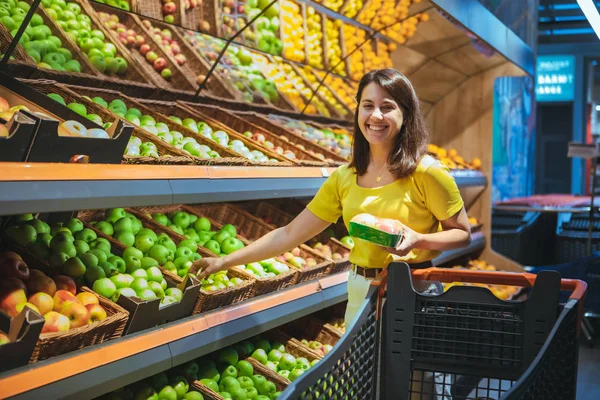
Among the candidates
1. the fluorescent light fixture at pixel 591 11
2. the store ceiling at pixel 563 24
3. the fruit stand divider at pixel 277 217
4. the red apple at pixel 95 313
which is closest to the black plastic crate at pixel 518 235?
the fluorescent light fixture at pixel 591 11

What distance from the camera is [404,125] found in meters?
2.32

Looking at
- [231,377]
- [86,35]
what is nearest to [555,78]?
[86,35]

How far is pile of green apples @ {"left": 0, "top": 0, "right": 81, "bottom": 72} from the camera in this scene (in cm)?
284

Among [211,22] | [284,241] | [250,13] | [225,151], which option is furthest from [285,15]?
[284,241]

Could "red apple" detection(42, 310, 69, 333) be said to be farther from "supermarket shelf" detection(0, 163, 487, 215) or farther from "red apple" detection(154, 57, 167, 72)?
"red apple" detection(154, 57, 167, 72)

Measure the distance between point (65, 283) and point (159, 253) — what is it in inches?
24.0

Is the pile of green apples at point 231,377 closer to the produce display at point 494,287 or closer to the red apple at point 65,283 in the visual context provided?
the red apple at point 65,283

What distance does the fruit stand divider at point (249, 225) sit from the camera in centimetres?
350

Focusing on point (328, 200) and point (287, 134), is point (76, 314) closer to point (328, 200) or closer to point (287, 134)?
point (328, 200)

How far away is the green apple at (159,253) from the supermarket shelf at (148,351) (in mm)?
375

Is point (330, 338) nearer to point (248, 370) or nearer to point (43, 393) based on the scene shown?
point (248, 370)

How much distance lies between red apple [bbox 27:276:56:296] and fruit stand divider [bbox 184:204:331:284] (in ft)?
4.30

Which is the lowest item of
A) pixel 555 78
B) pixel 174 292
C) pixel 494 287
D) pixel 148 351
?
pixel 494 287

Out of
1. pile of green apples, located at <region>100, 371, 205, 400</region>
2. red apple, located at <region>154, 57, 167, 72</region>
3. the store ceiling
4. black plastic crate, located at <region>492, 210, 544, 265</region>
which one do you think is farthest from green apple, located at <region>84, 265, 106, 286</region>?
the store ceiling
